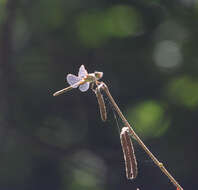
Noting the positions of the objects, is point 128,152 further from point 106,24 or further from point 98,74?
point 106,24

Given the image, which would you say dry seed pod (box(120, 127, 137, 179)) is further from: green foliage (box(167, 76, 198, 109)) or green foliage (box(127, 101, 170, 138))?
green foliage (box(167, 76, 198, 109))

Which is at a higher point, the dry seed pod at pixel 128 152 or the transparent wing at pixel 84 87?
the transparent wing at pixel 84 87

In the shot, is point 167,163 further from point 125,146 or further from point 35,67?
point 125,146

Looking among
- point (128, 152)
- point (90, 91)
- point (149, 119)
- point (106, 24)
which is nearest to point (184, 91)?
point (149, 119)

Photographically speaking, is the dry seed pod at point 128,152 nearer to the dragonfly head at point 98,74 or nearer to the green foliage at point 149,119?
the dragonfly head at point 98,74

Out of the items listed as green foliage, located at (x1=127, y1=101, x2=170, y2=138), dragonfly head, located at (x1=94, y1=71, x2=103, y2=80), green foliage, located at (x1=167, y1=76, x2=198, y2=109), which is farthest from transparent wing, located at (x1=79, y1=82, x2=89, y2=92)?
green foliage, located at (x1=167, y1=76, x2=198, y2=109)

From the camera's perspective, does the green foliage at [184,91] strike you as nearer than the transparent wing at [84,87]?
No

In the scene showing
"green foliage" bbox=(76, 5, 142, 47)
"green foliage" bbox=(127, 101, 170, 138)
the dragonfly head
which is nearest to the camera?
the dragonfly head

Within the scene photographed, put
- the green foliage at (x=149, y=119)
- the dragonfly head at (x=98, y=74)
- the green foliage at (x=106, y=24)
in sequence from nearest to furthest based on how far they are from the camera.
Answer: the dragonfly head at (x=98, y=74)
the green foliage at (x=149, y=119)
the green foliage at (x=106, y=24)

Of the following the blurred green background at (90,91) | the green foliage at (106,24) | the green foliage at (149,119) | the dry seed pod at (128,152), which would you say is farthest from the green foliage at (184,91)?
the dry seed pod at (128,152)
